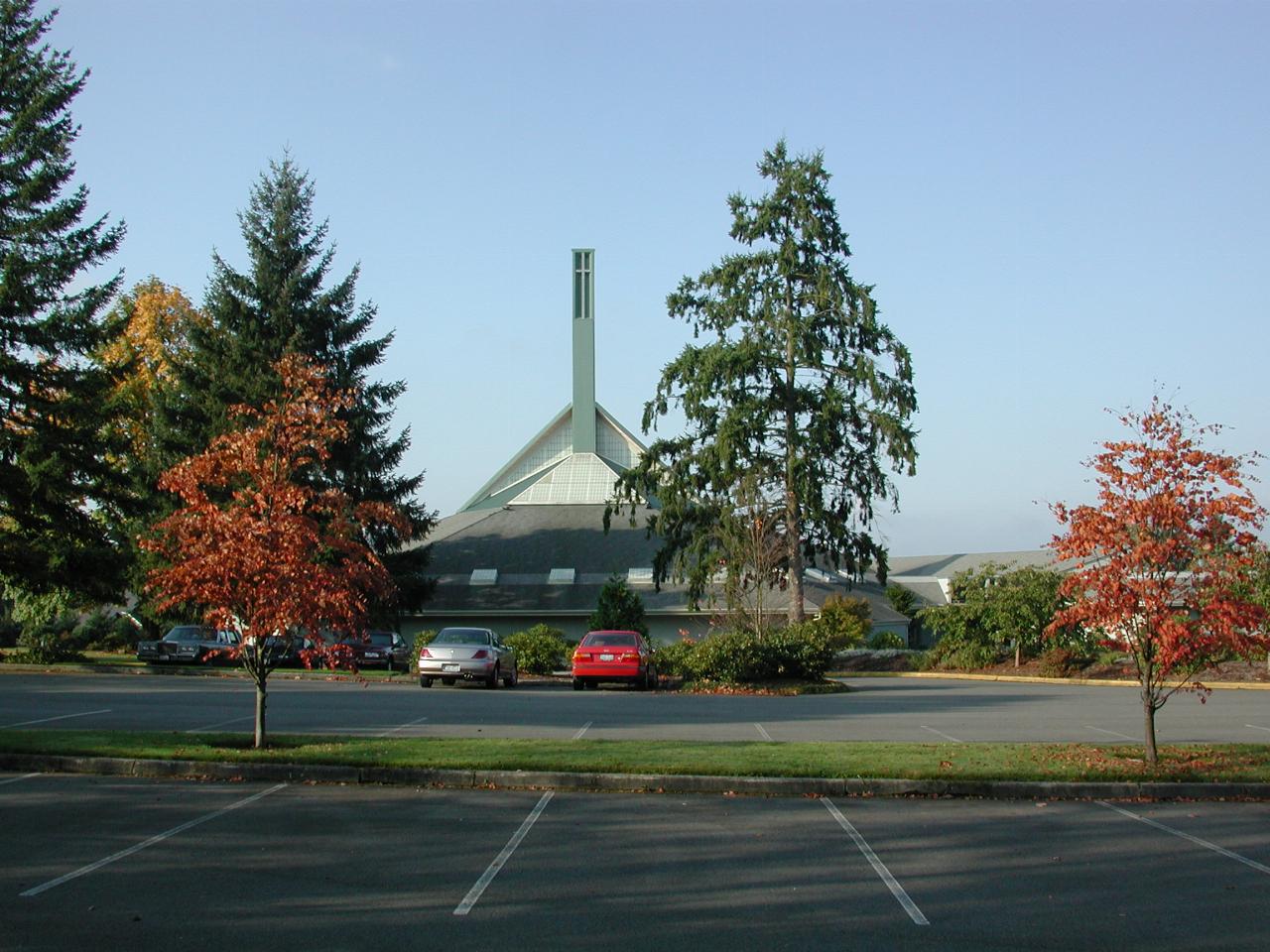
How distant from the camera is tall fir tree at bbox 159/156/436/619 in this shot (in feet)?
141

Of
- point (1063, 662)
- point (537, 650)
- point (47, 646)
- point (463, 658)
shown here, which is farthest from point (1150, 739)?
point (47, 646)

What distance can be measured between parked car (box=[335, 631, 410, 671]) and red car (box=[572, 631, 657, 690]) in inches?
437

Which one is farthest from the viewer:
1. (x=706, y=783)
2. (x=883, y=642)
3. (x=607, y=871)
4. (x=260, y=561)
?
(x=883, y=642)

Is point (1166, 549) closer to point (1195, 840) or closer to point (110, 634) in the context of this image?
point (1195, 840)

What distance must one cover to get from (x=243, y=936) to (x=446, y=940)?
117cm

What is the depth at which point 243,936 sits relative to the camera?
7242mm

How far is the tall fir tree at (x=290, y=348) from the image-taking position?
4306 centimetres

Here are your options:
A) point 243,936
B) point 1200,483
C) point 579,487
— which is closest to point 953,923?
point 243,936

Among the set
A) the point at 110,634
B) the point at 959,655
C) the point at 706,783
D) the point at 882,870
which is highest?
the point at 110,634

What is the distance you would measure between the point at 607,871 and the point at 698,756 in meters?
5.00

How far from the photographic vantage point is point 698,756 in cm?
1391

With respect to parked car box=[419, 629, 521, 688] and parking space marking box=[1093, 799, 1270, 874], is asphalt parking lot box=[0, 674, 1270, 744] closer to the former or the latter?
parked car box=[419, 629, 521, 688]

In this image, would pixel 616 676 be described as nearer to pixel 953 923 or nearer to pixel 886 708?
pixel 886 708

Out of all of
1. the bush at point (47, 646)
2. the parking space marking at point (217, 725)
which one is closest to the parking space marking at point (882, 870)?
the parking space marking at point (217, 725)
